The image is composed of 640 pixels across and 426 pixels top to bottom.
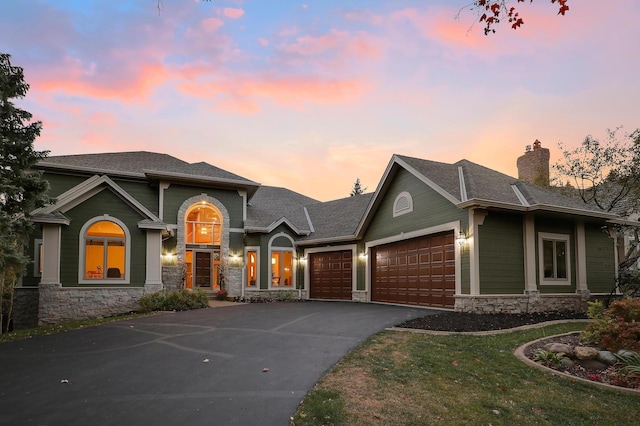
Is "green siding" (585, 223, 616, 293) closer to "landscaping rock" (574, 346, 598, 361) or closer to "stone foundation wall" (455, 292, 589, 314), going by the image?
"stone foundation wall" (455, 292, 589, 314)

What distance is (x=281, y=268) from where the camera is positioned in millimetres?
20000

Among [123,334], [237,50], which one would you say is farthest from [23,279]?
[237,50]

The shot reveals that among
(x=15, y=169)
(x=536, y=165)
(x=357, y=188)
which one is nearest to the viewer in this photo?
(x=15, y=169)

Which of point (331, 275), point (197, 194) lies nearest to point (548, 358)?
point (331, 275)

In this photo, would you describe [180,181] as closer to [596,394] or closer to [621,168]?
[596,394]

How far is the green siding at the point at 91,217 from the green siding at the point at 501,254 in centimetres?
1196

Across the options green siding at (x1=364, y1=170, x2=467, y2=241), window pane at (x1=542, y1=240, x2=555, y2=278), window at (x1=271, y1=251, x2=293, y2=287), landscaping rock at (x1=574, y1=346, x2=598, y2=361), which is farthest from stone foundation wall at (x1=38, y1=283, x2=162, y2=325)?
window pane at (x1=542, y1=240, x2=555, y2=278)

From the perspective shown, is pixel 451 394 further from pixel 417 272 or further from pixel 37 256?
pixel 37 256

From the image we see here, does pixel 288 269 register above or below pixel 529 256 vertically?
below

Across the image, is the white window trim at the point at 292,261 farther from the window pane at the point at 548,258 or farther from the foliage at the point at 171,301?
the window pane at the point at 548,258

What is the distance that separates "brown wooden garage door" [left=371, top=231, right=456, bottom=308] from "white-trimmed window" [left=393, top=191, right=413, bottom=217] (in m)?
1.19

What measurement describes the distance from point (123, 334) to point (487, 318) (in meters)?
9.40

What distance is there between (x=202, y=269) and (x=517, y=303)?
44.9 ft

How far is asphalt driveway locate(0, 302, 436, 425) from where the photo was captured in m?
4.55
